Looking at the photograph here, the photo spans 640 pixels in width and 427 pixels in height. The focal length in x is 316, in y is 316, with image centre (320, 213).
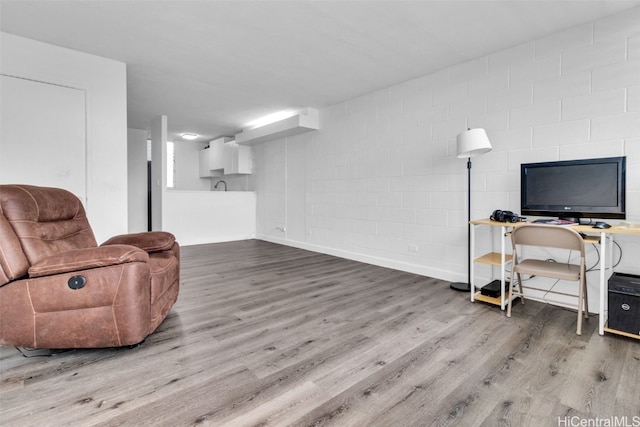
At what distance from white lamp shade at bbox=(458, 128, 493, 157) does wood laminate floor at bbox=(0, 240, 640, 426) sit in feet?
4.91

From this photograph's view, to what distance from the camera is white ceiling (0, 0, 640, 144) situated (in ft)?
8.63

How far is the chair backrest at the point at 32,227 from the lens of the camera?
189cm

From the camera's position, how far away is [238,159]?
7293mm

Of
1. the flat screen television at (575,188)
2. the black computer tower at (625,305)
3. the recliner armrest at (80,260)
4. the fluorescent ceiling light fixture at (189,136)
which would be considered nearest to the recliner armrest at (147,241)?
the recliner armrest at (80,260)

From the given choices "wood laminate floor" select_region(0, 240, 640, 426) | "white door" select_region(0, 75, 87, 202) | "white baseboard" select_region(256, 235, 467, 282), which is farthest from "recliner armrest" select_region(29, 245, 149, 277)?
"white baseboard" select_region(256, 235, 467, 282)

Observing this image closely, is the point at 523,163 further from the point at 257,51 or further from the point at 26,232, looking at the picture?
the point at 26,232

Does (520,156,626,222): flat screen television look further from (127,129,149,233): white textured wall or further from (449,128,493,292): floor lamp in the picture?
(127,129,149,233): white textured wall

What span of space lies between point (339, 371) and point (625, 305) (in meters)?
2.11

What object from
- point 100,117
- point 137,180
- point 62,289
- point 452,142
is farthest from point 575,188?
point 137,180

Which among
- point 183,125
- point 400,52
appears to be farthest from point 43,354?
point 183,125

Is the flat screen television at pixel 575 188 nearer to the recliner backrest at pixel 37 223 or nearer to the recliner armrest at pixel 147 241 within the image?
the recliner armrest at pixel 147 241

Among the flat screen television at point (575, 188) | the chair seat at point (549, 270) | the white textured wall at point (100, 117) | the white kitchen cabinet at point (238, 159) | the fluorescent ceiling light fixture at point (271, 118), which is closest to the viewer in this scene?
the chair seat at point (549, 270)

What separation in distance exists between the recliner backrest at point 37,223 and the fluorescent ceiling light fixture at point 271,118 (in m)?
3.91

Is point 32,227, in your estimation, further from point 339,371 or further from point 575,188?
point 575,188
